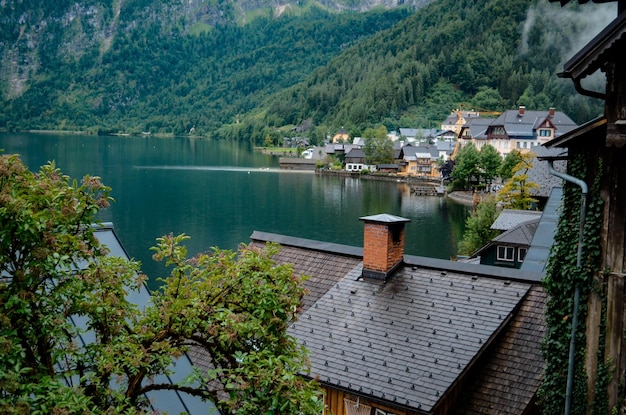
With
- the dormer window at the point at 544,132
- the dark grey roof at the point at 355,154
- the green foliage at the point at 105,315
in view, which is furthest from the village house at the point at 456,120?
the green foliage at the point at 105,315

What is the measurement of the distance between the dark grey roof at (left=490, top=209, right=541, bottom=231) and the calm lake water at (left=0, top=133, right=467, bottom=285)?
13181 mm

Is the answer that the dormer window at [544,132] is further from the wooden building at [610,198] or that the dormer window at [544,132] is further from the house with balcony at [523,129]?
the wooden building at [610,198]

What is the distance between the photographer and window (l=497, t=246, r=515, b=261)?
99.3 feet

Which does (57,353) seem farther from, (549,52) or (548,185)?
(549,52)

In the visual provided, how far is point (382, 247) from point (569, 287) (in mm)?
4856

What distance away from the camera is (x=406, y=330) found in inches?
474

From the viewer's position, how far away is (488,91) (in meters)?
189

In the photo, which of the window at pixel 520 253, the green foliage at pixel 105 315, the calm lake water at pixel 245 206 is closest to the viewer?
the green foliage at pixel 105 315

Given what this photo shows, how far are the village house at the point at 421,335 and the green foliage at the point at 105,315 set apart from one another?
16.1 feet

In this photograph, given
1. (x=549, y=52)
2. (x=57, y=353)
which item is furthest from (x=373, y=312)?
(x=549, y=52)

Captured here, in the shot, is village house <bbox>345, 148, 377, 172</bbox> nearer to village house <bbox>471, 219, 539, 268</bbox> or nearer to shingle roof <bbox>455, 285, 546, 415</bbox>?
village house <bbox>471, 219, 539, 268</bbox>

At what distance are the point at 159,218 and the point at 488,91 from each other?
147 meters

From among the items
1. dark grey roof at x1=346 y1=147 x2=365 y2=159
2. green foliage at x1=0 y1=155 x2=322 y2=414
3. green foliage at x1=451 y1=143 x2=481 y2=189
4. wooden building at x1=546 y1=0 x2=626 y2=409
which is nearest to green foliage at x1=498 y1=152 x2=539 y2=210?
wooden building at x1=546 y1=0 x2=626 y2=409

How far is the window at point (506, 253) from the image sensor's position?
30266mm
